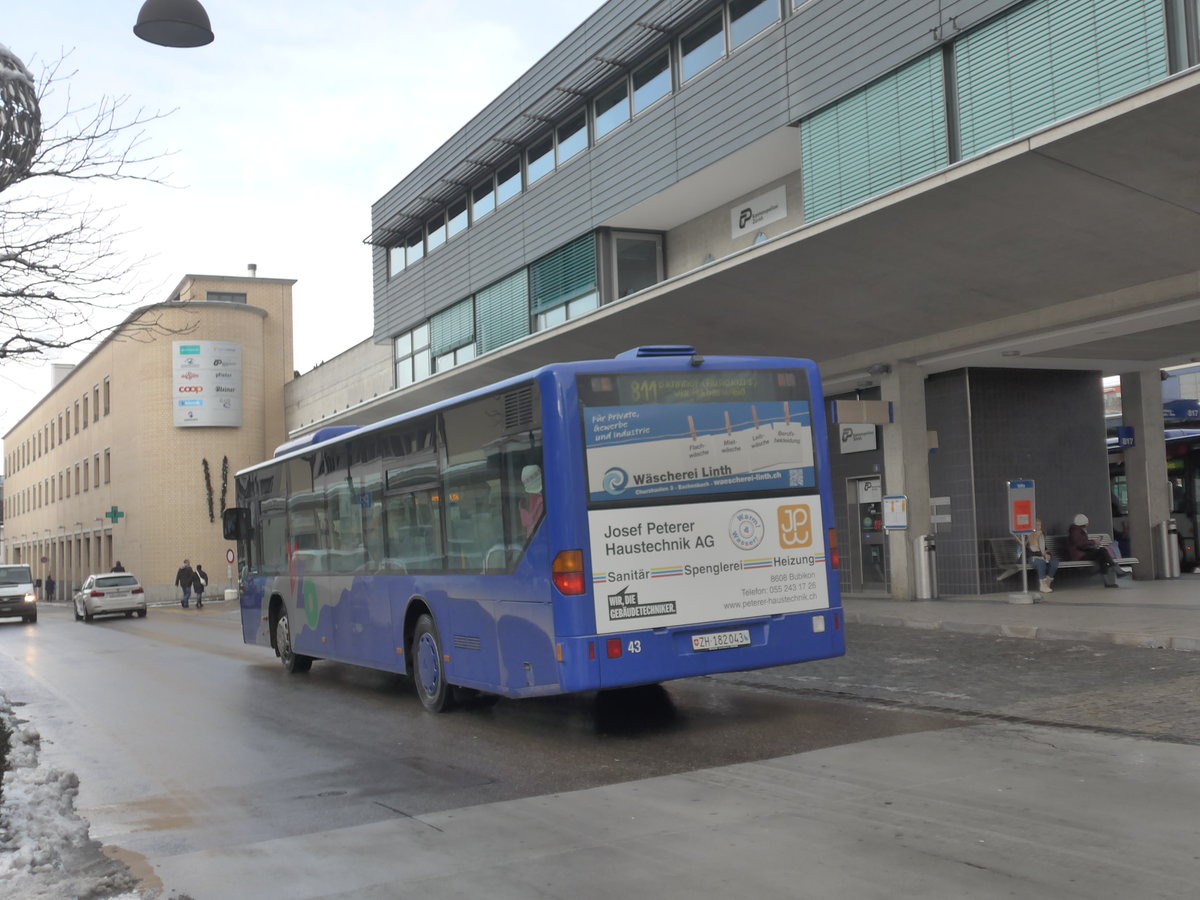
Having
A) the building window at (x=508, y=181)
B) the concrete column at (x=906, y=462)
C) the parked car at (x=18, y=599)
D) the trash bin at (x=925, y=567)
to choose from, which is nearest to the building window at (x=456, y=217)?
the building window at (x=508, y=181)

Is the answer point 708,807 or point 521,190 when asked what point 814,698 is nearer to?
point 708,807

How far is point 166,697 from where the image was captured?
13.1 m

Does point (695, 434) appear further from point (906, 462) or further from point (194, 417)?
point (194, 417)

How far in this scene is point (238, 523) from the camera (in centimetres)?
1686

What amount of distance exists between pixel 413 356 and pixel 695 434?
28.4 m

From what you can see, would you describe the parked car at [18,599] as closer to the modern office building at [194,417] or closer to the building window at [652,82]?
the modern office building at [194,417]

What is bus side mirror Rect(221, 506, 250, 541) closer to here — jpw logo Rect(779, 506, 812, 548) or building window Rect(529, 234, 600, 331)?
jpw logo Rect(779, 506, 812, 548)

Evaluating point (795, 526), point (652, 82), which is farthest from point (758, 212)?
point (795, 526)

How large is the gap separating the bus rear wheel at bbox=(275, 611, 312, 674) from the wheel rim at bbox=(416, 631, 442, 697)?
435cm

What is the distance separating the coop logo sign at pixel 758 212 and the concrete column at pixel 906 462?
3922 mm

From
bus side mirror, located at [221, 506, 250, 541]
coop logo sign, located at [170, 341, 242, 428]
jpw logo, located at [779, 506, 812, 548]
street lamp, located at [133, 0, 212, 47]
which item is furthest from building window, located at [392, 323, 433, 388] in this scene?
street lamp, located at [133, 0, 212, 47]

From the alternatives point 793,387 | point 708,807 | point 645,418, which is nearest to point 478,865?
point 708,807

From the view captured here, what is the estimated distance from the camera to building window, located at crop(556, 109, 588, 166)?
85.4 feet

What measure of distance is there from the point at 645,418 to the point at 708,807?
343cm
